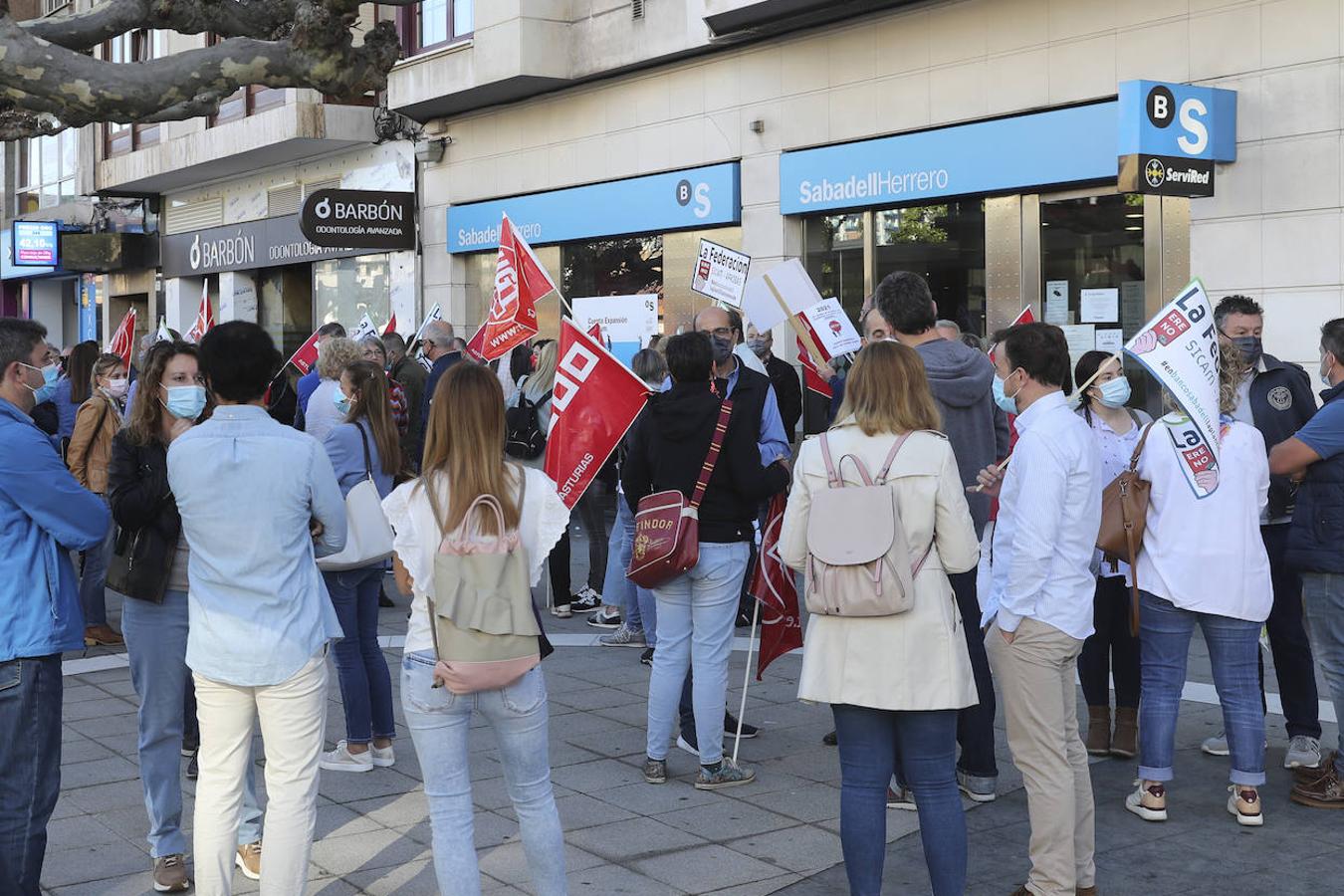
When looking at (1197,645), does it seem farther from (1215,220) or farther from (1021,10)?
(1021,10)

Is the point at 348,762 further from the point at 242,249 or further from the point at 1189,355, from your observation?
the point at 242,249

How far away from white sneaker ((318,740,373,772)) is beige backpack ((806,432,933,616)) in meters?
2.96

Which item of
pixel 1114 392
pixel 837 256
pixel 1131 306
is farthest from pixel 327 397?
pixel 837 256

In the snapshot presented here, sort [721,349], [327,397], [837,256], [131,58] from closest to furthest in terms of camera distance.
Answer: [721,349] → [327,397] → [837,256] → [131,58]

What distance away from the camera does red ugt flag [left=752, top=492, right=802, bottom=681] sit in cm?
680

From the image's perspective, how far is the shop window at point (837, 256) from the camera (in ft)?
47.4

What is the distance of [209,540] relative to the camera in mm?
4500

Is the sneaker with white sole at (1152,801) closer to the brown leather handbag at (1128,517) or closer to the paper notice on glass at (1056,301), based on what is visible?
the brown leather handbag at (1128,517)

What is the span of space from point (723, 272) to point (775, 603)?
550cm

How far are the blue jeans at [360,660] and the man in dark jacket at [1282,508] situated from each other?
3.95 meters

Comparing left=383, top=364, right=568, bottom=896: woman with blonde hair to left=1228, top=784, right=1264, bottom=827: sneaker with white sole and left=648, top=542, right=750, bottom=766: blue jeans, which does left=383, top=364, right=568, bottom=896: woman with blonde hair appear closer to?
left=648, top=542, right=750, bottom=766: blue jeans

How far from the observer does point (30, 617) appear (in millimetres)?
4527

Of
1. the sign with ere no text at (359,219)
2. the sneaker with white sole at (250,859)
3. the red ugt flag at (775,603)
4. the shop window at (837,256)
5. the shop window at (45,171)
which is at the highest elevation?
the shop window at (45,171)

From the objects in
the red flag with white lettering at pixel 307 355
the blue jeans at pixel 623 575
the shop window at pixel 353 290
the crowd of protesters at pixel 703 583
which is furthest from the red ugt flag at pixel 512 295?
the shop window at pixel 353 290
